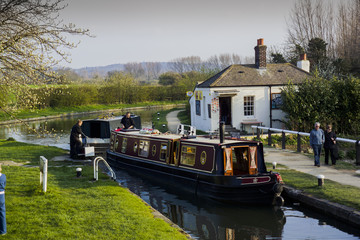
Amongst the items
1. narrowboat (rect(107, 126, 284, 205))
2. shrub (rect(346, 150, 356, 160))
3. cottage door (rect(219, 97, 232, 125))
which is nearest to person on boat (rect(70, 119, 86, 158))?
narrowboat (rect(107, 126, 284, 205))

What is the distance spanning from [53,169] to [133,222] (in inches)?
259

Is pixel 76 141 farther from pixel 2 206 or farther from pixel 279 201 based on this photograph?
pixel 2 206

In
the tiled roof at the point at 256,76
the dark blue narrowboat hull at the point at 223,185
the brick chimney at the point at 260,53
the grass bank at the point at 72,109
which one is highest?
the brick chimney at the point at 260,53

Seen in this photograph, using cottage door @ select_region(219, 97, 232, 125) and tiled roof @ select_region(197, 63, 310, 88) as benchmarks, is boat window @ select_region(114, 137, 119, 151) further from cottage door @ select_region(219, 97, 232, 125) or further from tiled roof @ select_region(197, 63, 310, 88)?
cottage door @ select_region(219, 97, 232, 125)

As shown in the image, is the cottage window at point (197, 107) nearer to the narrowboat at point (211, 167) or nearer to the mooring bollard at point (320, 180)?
the narrowboat at point (211, 167)

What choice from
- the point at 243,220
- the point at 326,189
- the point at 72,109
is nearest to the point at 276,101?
the point at 326,189

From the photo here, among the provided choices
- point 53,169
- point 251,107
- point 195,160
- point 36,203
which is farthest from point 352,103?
point 36,203

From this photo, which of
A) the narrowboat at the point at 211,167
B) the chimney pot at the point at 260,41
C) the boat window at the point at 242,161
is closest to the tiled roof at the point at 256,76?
the chimney pot at the point at 260,41

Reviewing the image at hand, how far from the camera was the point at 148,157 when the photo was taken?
14.6 metres

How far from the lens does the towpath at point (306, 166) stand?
38.8ft

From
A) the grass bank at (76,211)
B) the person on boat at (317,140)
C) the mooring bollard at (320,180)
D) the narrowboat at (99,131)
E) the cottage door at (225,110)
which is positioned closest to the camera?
the grass bank at (76,211)

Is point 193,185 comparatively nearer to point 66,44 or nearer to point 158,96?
point 66,44

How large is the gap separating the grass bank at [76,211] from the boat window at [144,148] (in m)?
2.90

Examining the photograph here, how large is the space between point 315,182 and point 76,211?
6924 mm
